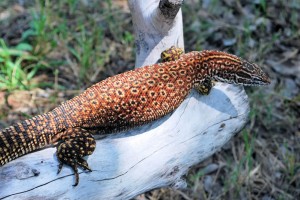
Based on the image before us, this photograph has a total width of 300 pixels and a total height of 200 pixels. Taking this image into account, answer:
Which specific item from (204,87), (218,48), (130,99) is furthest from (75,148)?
(218,48)

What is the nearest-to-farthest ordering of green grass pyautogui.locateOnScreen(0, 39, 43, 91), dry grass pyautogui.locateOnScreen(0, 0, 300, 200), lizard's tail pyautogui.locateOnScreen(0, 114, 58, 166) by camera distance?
1. lizard's tail pyautogui.locateOnScreen(0, 114, 58, 166)
2. dry grass pyautogui.locateOnScreen(0, 0, 300, 200)
3. green grass pyautogui.locateOnScreen(0, 39, 43, 91)

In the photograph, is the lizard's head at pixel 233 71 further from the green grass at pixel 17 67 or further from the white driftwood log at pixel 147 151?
the green grass at pixel 17 67

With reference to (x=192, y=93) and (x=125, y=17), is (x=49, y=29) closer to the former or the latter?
(x=125, y=17)

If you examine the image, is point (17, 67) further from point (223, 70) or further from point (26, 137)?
point (223, 70)

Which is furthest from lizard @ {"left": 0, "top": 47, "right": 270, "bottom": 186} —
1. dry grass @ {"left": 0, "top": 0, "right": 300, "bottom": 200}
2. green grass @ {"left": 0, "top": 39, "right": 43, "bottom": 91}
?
green grass @ {"left": 0, "top": 39, "right": 43, "bottom": 91}

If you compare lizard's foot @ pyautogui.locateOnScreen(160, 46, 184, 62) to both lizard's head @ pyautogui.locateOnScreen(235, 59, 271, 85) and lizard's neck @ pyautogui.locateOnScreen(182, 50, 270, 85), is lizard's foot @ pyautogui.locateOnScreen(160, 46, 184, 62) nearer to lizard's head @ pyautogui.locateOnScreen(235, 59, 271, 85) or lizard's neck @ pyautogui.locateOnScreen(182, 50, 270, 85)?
lizard's neck @ pyautogui.locateOnScreen(182, 50, 270, 85)
